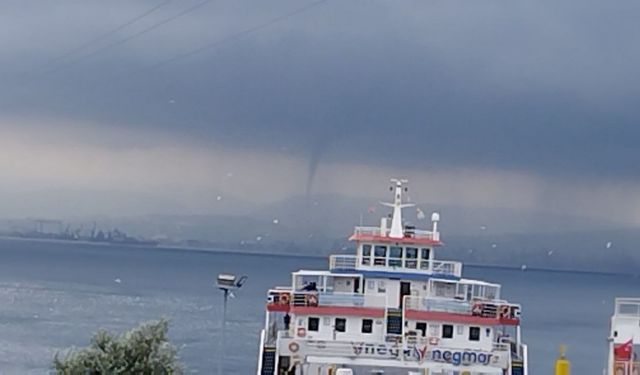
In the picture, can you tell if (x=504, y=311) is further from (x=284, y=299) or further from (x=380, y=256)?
(x=284, y=299)

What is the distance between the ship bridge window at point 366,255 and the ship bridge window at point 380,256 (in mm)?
207

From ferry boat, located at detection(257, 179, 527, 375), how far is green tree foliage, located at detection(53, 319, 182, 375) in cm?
324

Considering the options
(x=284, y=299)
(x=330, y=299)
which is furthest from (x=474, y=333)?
(x=284, y=299)

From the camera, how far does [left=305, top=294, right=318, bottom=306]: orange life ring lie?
126 ft

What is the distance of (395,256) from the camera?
136 ft

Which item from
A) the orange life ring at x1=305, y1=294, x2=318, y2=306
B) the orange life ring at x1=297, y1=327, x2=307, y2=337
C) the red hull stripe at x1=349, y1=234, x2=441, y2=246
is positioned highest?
the red hull stripe at x1=349, y1=234, x2=441, y2=246

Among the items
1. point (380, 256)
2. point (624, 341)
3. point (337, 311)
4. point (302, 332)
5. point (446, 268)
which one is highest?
point (380, 256)

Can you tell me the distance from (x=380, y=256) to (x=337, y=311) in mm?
3994

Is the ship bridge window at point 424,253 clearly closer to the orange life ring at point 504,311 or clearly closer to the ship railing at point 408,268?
the ship railing at point 408,268

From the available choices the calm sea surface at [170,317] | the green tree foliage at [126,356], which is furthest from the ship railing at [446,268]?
the calm sea surface at [170,317]

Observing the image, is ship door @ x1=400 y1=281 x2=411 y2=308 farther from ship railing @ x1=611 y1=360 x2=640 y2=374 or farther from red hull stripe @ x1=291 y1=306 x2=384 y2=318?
ship railing @ x1=611 y1=360 x2=640 y2=374

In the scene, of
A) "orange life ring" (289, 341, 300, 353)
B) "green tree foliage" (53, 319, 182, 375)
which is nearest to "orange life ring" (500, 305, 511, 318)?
"orange life ring" (289, 341, 300, 353)

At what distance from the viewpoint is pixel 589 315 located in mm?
170250

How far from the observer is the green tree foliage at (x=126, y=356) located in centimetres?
3569
